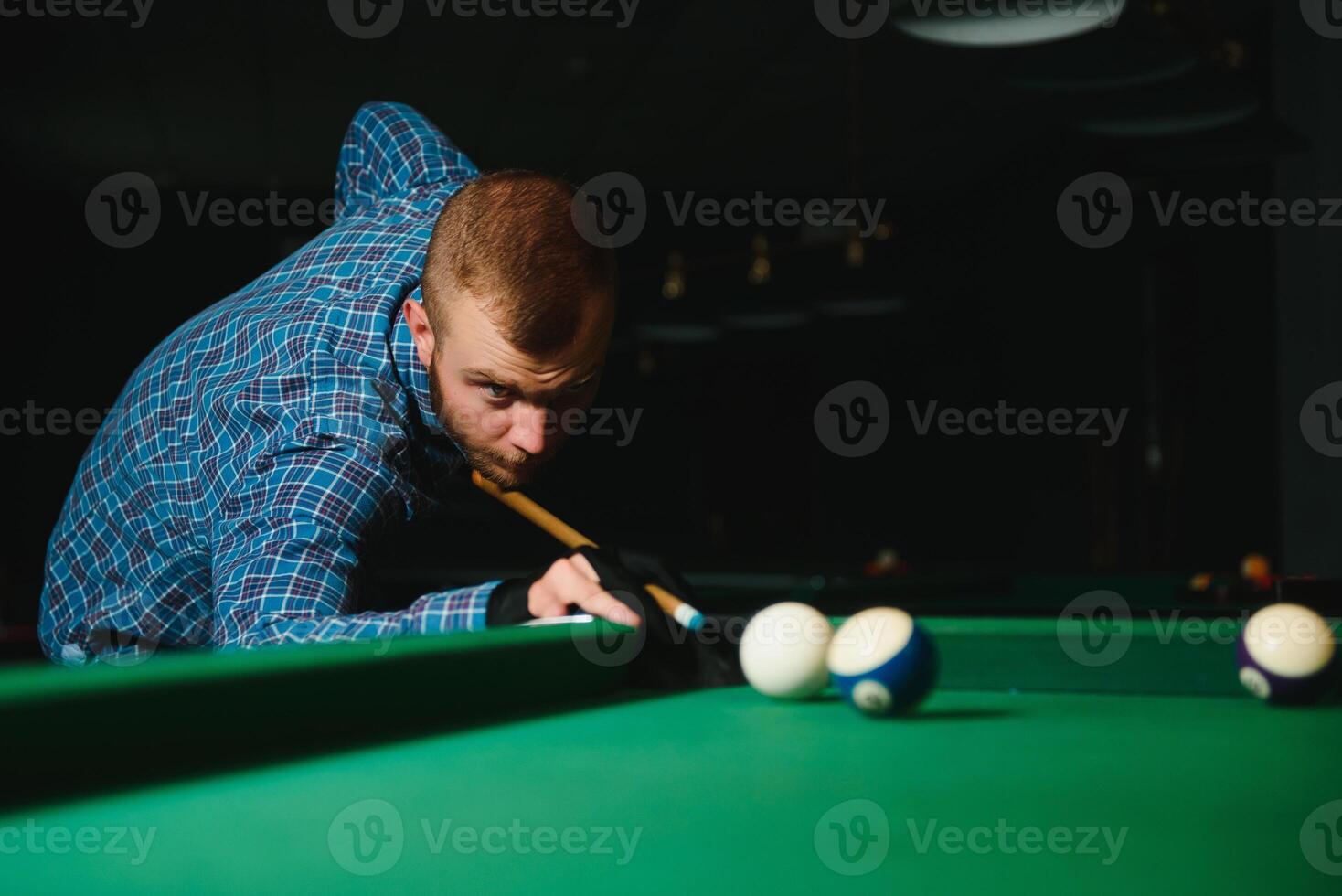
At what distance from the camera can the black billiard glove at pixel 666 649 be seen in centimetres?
200

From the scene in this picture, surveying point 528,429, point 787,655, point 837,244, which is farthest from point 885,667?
point 837,244

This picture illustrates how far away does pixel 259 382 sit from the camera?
2283mm

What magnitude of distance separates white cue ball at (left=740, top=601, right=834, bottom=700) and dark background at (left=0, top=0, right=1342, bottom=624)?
6.38 feet

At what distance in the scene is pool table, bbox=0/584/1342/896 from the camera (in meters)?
0.89

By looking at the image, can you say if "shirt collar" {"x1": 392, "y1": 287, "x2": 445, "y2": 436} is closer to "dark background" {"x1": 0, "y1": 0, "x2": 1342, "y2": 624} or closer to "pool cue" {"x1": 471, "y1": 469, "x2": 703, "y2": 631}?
"pool cue" {"x1": 471, "y1": 469, "x2": 703, "y2": 631}

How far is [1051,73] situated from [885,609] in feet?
6.62

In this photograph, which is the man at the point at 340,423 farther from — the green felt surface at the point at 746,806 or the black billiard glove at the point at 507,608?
the green felt surface at the point at 746,806

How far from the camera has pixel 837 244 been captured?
226 inches

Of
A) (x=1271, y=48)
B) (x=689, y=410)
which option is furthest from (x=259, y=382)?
(x=689, y=410)

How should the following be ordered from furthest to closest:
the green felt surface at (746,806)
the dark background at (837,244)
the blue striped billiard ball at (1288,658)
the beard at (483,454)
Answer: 1. the dark background at (837,244)
2. the beard at (483,454)
3. the blue striped billiard ball at (1288,658)
4. the green felt surface at (746,806)

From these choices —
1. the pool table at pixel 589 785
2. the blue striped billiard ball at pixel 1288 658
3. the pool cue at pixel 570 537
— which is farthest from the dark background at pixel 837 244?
the pool table at pixel 589 785

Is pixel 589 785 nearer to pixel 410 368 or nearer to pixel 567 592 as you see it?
pixel 567 592

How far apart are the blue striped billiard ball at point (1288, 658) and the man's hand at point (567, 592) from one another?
0.93 metres

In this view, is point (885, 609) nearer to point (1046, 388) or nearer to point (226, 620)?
point (226, 620)
